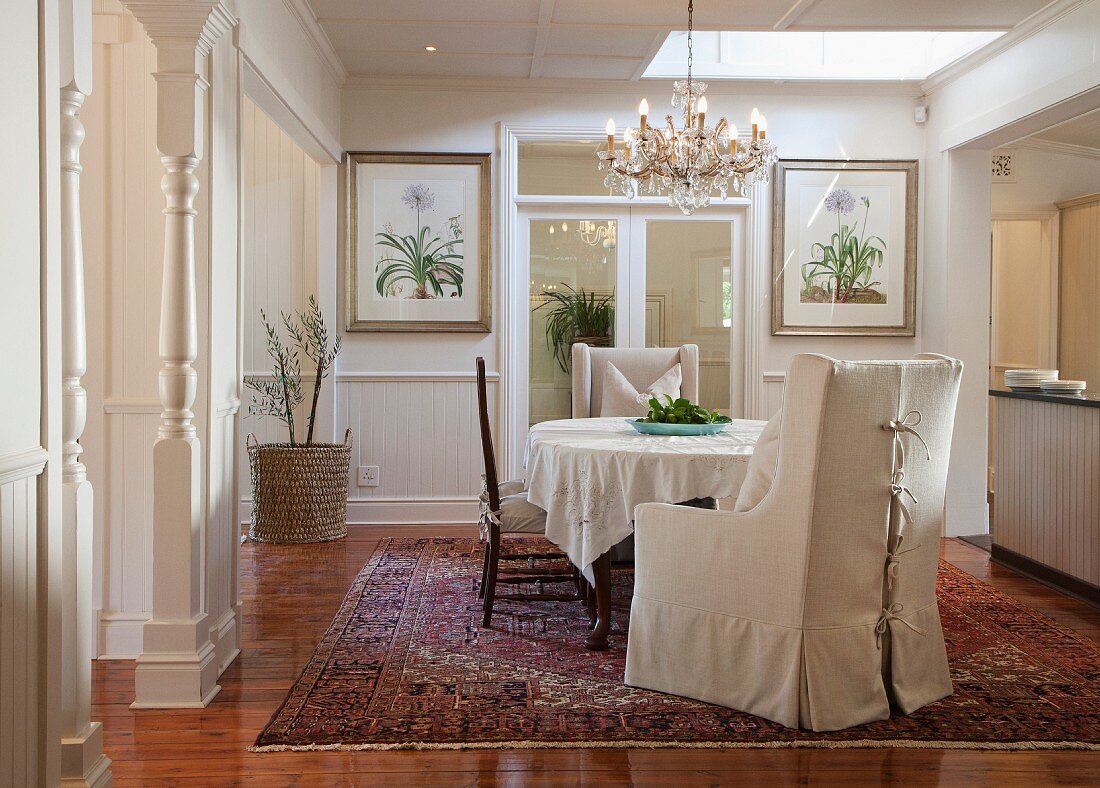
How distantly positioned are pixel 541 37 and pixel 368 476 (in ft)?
9.04

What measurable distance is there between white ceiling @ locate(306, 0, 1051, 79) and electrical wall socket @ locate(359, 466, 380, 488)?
239 cm

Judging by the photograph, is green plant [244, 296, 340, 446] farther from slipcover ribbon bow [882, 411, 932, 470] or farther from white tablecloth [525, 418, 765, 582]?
slipcover ribbon bow [882, 411, 932, 470]

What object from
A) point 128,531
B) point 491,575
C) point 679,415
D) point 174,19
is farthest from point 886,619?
point 174,19

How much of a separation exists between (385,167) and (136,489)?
303 cm

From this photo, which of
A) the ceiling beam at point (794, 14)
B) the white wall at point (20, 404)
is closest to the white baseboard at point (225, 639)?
the white wall at point (20, 404)

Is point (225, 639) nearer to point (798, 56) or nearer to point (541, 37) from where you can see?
point (541, 37)

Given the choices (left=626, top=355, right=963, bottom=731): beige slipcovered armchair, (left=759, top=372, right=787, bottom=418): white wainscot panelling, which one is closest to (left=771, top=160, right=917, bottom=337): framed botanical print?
(left=759, top=372, right=787, bottom=418): white wainscot panelling

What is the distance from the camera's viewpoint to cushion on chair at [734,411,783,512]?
2.65 meters

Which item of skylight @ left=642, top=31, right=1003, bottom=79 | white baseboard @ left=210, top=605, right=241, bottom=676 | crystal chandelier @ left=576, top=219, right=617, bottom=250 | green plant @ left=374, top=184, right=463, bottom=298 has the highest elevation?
skylight @ left=642, top=31, right=1003, bottom=79

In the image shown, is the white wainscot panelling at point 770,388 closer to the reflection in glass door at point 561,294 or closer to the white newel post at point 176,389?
the reflection in glass door at point 561,294

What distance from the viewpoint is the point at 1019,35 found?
476cm

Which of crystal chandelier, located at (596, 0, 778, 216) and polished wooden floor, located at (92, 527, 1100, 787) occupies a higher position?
crystal chandelier, located at (596, 0, 778, 216)

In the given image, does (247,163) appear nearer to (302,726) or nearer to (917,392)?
(302,726)

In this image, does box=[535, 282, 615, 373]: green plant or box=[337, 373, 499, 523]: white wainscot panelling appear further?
box=[535, 282, 615, 373]: green plant
